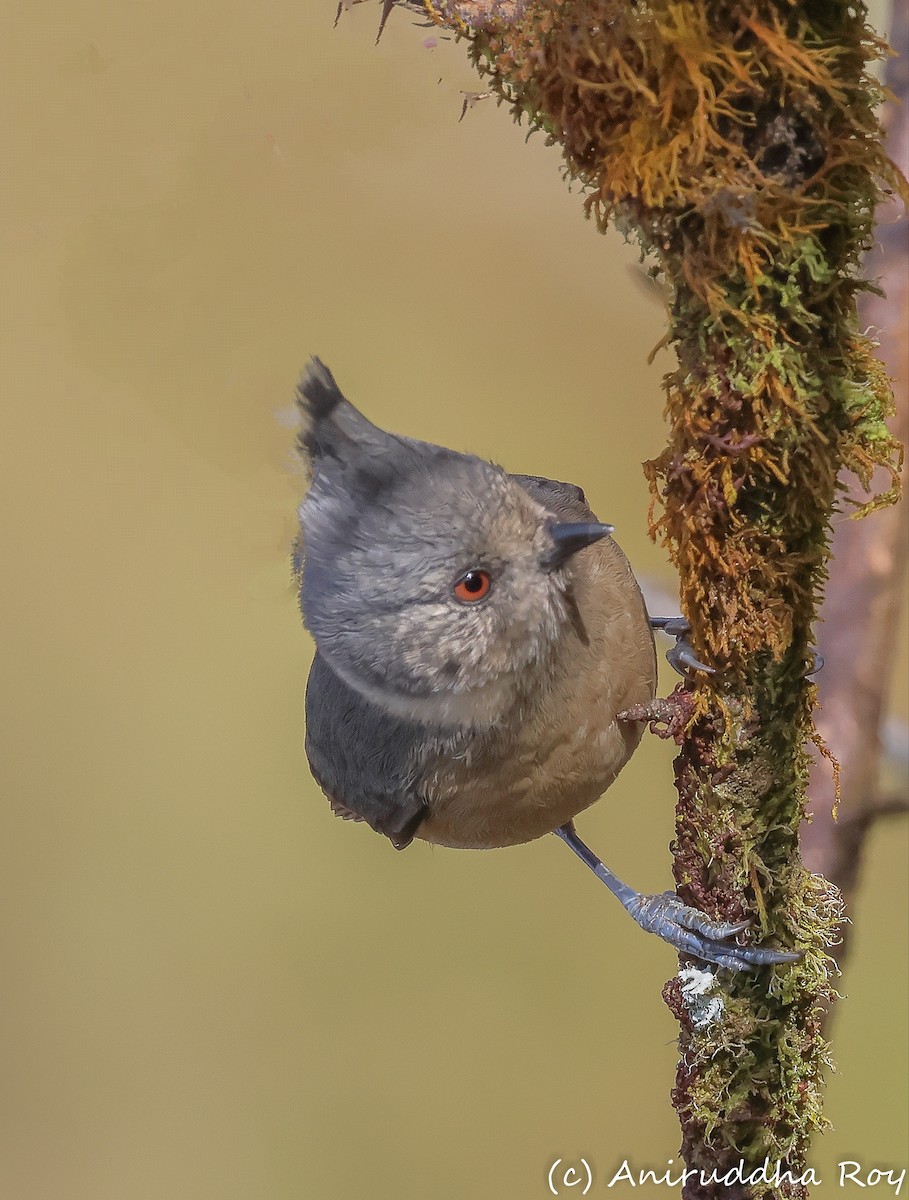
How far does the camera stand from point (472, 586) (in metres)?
1.09

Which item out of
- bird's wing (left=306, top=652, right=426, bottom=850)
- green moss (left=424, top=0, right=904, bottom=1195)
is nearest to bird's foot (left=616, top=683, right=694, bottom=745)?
green moss (left=424, top=0, right=904, bottom=1195)

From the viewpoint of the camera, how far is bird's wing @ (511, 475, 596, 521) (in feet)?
4.43

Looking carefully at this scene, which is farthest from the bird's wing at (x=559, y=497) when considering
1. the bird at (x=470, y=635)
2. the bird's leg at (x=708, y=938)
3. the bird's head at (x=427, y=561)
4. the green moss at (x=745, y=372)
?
the bird's leg at (x=708, y=938)

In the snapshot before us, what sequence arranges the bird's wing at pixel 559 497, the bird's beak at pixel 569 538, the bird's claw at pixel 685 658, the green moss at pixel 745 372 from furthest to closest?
the bird's wing at pixel 559 497
the bird's beak at pixel 569 538
the bird's claw at pixel 685 658
the green moss at pixel 745 372

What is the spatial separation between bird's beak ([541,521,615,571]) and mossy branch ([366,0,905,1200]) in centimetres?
11

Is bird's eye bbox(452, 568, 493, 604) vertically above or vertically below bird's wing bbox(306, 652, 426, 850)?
above

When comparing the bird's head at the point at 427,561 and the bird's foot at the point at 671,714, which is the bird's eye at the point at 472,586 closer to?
the bird's head at the point at 427,561

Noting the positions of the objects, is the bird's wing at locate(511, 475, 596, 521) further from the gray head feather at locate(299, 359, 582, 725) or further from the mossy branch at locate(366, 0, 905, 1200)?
the mossy branch at locate(366, 0, 905, 1200)

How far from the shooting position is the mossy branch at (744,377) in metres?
0.75

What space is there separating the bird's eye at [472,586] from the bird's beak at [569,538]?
0.24ft

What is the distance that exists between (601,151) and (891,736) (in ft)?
4.57

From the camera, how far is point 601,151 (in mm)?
838

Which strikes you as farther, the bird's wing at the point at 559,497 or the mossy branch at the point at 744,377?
the bird's wing at the point at 559,497

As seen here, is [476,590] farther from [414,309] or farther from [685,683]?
[414,309]
